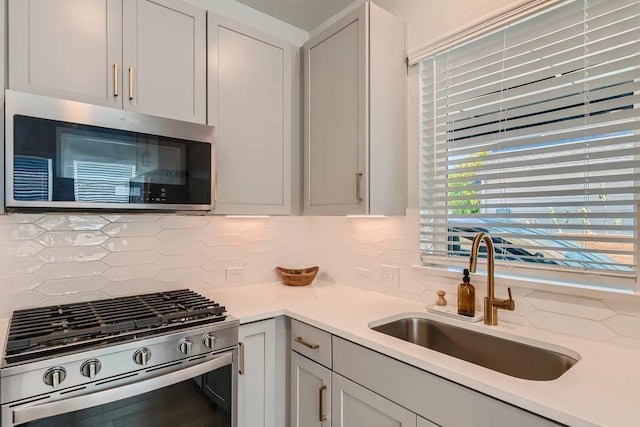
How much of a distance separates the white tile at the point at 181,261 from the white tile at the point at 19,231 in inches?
21.6

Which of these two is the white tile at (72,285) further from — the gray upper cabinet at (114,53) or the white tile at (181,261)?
the gray upper cabinet at (114,53)

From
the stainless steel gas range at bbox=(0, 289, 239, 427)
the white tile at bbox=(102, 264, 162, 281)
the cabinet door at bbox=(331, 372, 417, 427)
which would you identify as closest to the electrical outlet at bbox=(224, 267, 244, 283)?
the white tile at bbox=(102, 264, 162, 281)

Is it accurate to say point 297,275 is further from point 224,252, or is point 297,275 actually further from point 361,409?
point 361,409

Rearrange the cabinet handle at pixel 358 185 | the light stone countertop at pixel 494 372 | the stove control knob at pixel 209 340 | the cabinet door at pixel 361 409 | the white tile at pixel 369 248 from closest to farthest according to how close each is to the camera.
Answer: the light stone countertop at pixel 494 372 → the cabinet door at pixel 361 409 → the stove control knob at pixel 209 340 → the cabinet handle at pixel 358 185 → the white tile at pixel 369 248

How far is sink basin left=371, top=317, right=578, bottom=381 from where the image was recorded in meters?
1.25

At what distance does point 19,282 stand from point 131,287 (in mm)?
449

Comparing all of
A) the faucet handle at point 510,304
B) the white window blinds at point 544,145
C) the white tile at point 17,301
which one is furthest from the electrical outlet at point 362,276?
the white tile at point 17,301

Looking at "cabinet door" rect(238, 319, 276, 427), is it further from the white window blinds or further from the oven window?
the white window blinds

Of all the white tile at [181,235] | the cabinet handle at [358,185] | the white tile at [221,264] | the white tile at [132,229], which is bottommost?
the white tile at [221,264]

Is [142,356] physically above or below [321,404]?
above

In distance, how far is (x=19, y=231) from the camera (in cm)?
157

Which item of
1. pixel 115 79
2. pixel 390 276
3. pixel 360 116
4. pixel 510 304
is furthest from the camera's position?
pixel 390 276

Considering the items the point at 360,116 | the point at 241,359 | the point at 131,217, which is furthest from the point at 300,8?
the point at 241,359

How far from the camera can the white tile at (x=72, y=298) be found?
1.63 meters
